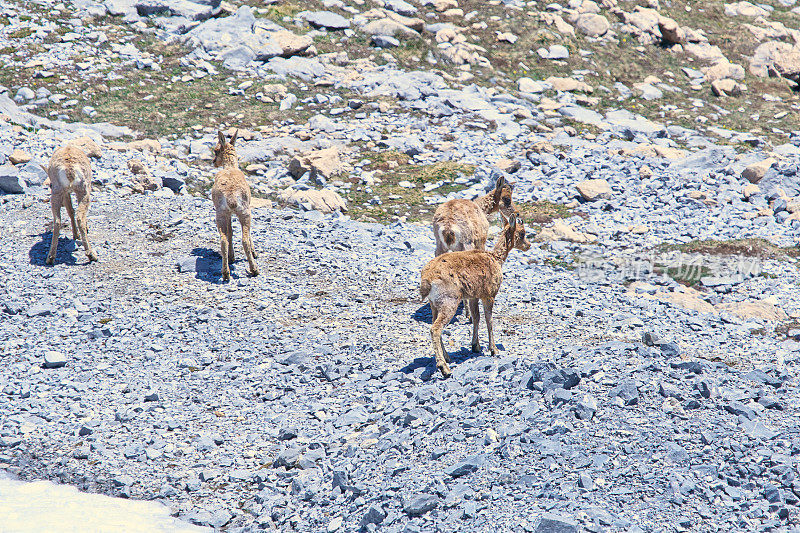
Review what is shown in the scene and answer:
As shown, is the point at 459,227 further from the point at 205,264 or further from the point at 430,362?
the point at 205,264

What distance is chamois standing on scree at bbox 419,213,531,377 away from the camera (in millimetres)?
10477

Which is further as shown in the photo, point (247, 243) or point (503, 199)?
point (503, 199)

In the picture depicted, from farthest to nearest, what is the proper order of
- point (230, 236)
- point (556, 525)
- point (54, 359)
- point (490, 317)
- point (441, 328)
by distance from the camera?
point (230, 236)
point (54, 359)
point (490, 317)
point (441, 328)
point (556, 525)

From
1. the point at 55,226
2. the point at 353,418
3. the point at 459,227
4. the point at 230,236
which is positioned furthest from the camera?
the point at 55,226

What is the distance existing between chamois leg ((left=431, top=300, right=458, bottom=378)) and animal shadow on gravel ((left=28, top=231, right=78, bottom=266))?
8.30 metres

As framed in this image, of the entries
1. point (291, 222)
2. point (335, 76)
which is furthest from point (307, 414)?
point (335, 76)

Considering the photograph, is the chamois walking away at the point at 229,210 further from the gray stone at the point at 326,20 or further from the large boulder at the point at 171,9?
the large boulder at the point at 171,9

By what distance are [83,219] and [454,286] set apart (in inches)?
332

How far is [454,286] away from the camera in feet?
34.5

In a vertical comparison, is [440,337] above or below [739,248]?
above

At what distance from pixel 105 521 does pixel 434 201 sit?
13.6 m

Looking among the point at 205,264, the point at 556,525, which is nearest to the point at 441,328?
the point at 556,525

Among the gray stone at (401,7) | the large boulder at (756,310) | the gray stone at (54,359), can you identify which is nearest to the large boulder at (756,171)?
the large boulder at (756,310)

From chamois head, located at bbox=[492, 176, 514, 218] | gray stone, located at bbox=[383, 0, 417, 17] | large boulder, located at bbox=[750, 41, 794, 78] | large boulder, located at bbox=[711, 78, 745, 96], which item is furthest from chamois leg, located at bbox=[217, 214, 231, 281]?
large boulder, located at bbox=[750, 41, 794, 78]
